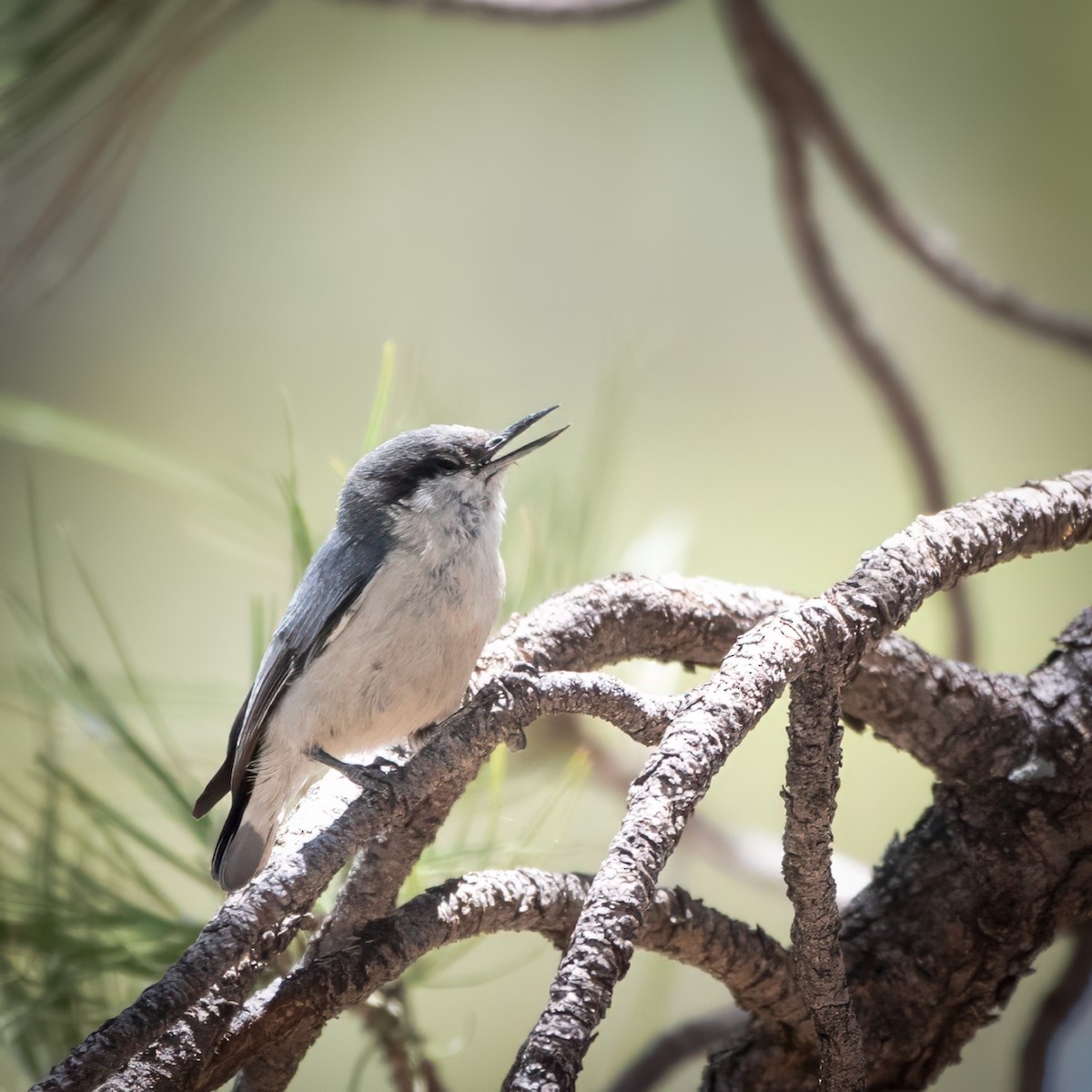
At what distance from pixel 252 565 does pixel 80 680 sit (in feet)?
3.44

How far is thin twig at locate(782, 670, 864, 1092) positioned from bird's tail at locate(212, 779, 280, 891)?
478mm

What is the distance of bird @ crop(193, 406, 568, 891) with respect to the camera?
34.0 inches

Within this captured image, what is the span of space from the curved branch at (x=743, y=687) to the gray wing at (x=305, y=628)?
0.44 meters

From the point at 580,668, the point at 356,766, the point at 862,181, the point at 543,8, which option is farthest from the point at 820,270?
the point at 356,766

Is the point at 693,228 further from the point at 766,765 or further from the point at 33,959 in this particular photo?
the point at 33,959

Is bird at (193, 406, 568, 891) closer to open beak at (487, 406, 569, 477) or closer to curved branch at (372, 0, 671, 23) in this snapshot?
open beak at (487, 406, 569, 477)

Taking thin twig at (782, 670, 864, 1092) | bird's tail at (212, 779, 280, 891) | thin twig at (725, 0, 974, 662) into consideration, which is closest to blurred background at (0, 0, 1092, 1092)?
thin twig at (725, 0, 974, 662)

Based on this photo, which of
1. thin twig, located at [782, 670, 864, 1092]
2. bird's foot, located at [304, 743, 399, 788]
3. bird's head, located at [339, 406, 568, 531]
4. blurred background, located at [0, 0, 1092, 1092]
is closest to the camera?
thin twig, located at [782, 670, 864, 1092]

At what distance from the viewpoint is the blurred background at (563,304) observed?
186 centimetres

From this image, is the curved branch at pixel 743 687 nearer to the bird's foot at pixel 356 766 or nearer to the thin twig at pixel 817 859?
the thin twig at pixel 817 859

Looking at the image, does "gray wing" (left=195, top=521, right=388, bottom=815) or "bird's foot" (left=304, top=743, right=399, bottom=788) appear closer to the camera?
"bird's foot" (left=304, top=743, right=399, bottom=788)

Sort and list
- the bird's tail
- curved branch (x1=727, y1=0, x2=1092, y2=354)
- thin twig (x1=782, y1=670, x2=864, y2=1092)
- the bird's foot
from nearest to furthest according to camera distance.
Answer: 1. thin twig (x1=782, y1=670, x2=864, y2=1092)
2. the bird's foot
3. the bird's tail
4. curved branch (x1=727, y1=0, x2=1092, y2=354)

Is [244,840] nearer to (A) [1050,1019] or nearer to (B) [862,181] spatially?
(A) [1050,1019]

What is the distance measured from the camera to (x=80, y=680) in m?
0.89
